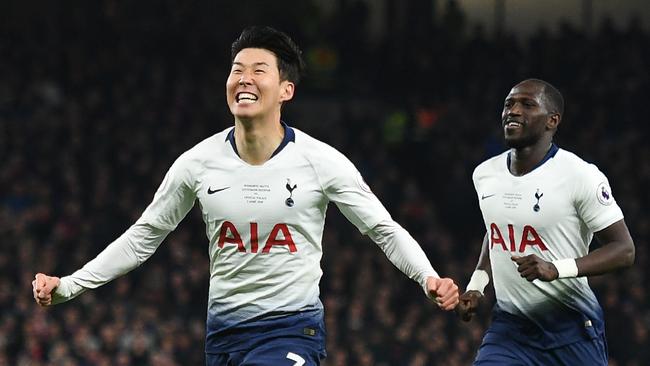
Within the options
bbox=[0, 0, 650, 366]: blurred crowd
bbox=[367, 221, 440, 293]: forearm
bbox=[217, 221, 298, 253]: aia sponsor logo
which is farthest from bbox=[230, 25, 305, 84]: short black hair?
bbox=[0, 0, 650, 366]: blurred crowd

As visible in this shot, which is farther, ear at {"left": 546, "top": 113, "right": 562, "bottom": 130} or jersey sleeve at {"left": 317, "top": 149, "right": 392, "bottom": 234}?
ear at {"left": 546, "top": 113, "right": 562, "bottom": 130}

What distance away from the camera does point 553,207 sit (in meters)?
6.56

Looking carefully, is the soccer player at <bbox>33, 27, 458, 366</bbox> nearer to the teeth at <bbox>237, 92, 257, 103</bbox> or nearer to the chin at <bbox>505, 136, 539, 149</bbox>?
the teeth at <bbox>237, 92, 257, 103</bbox>

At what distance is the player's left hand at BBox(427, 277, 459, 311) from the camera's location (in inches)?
220

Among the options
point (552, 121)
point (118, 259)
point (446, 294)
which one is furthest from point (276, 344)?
point (552, 121)

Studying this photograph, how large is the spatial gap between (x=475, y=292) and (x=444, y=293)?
3.73 ft

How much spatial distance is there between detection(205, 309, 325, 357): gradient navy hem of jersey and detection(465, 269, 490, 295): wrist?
1.10 meters

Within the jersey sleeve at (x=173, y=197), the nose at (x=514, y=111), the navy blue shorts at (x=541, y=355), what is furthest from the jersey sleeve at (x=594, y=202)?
the jersey sleeve at (x=173, y=197)

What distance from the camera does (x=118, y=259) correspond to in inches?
244

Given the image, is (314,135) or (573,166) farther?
(314,135)

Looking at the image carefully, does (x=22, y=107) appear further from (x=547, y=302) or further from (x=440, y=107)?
(x=547, y=302)

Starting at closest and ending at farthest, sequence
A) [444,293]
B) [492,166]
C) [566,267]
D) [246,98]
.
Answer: [444,293] → [246,98] → [566,267] → [492,166]

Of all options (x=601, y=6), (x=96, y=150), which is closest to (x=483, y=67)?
(x=601, y=6)

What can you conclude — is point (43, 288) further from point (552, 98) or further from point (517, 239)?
point (552, 98)
